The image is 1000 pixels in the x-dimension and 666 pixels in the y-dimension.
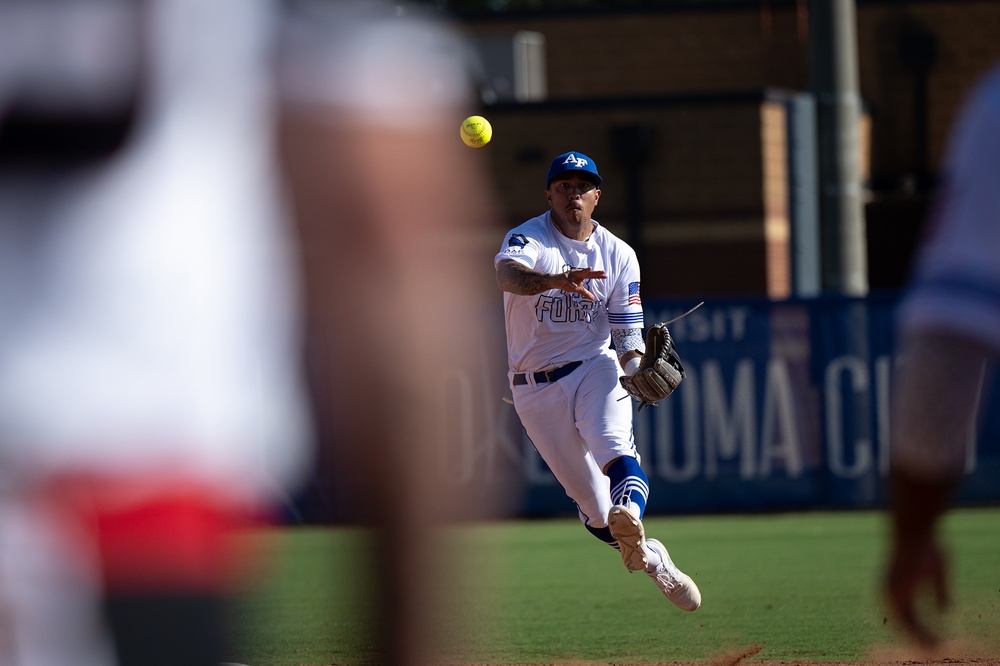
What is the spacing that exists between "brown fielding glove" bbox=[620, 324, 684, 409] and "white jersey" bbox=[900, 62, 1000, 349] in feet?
16.3

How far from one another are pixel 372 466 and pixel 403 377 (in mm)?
137

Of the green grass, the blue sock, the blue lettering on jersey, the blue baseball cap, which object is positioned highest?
the blue baseball cap

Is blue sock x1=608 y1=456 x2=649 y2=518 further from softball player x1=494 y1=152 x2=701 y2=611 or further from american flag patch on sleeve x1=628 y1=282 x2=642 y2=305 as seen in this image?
american flag patch on sleeve x1=628 y1=282 x2=642 y2=305

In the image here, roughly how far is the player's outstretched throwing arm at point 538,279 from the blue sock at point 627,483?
75 cm

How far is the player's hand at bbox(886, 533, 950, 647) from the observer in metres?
2.37

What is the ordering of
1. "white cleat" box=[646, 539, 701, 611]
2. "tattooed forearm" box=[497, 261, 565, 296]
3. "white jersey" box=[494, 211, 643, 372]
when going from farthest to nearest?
"white jersey" box=[494, 211, 643, 372], "white cleat" box=[646, 539, 701, 611], "tattooed forearm" box=[497, 261, 565, 296]

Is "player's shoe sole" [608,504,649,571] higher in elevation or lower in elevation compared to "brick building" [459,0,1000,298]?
lower

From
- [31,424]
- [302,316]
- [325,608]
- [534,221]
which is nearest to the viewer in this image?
[31,424]

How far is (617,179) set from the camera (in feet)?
76.5

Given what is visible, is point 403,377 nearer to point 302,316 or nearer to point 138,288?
point 302,316

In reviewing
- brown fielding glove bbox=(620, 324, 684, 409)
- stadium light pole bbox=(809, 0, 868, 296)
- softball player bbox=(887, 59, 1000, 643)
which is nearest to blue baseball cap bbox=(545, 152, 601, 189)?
brown fielding glove bbox=(620, 324, 684, 409)

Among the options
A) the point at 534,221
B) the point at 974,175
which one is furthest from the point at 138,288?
the point at 534,221

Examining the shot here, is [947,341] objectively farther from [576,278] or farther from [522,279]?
[522,279]

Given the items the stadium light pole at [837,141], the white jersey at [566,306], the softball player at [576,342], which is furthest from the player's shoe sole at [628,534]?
the stadium light pole at [837,141]
